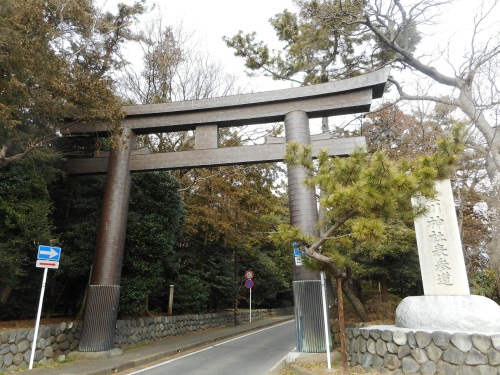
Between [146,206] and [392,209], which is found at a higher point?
[146,206]

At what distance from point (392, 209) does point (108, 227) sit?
7.71 metres

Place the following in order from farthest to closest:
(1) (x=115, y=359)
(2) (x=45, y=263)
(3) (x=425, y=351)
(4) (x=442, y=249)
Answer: (1) (x=115, y=359), (2) (x=45, y=263), (4) (x=442, y=249), (3) (x=425, y=351)

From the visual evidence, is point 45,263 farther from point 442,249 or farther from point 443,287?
point 442,249

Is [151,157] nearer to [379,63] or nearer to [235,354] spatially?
[235,354]

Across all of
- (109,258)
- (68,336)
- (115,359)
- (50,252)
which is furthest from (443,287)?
(68,336)

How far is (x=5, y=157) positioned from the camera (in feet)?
25.5

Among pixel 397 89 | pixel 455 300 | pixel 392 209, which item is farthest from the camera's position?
pixel 397 89

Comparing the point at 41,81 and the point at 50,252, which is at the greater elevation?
the point at 41,81

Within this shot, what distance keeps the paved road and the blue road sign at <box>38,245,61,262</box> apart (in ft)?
10.5

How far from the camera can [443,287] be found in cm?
701

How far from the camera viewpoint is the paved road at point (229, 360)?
7684 millimetres

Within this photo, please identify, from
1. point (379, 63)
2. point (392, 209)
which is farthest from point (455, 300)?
point (379, 63)

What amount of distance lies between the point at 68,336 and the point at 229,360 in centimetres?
437

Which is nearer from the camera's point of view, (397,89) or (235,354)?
(235,354)
